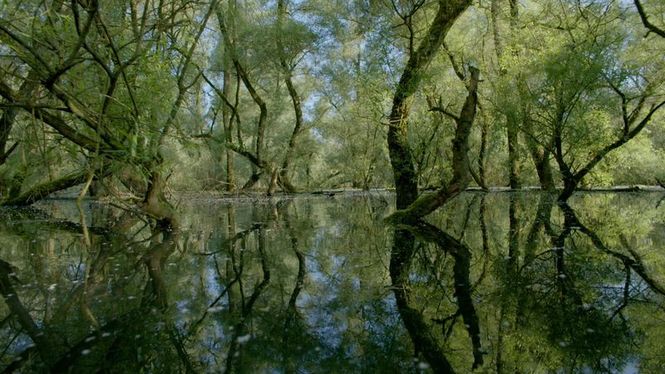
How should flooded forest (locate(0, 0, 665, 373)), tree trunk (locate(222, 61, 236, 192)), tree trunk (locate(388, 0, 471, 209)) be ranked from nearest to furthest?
1. flooded forest (locate(0, 0, 665, 373))
2. tree trunk (locate(388, 0, 471, 209))
3. tree trunk (locate(222, 61, 236, 192))

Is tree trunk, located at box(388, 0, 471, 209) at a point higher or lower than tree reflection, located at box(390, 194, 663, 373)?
higher

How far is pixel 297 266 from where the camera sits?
632 cm

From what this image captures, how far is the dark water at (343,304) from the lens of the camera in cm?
327

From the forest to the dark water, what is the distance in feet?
4.77

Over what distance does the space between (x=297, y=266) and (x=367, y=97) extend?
868 cm

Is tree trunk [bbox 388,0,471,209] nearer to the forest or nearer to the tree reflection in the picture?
the forest

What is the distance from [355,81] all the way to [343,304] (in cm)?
1281

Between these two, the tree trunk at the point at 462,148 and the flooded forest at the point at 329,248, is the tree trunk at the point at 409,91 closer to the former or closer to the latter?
the flooded forest at the point at 329,248

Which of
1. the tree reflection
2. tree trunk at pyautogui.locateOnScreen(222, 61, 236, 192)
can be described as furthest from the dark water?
tree trunk at pyautogui.locateOnScreen(222, 61, 236, 192)

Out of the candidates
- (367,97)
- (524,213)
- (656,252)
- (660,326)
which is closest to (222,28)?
(367,97)

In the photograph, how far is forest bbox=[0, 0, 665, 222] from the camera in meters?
6.02

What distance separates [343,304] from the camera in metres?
4.59

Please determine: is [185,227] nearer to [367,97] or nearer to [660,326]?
[367,97]

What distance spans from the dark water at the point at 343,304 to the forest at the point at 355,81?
4.77 ft
